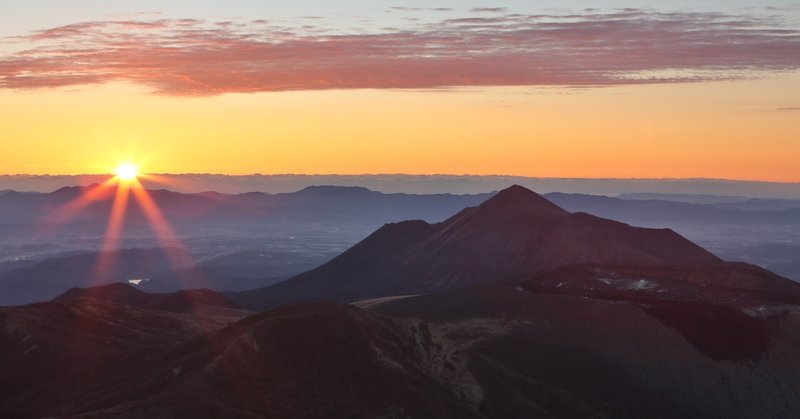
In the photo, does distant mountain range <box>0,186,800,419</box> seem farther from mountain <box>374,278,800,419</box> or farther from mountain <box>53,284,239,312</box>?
mountain <box>53,284,239,312</box>

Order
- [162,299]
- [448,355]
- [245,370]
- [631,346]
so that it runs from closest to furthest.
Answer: [245,370]
[448,355]
[631,346]
[162,299]

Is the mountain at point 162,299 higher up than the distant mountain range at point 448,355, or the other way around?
the distant mountain range at point 448,355

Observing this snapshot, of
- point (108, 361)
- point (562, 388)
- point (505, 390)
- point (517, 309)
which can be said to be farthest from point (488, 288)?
point (108, 361)

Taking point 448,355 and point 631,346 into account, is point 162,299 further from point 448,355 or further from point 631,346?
point 631,346

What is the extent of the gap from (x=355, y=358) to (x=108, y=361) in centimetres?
3026

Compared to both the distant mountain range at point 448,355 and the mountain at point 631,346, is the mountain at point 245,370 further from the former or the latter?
the mountain at point 631,346

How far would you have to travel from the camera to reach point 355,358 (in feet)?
335

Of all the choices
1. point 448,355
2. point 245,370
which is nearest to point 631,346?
point 448,355

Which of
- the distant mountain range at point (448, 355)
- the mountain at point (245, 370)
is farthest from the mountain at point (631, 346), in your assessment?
the mountain at point (245, 370)

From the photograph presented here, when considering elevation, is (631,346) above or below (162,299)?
above

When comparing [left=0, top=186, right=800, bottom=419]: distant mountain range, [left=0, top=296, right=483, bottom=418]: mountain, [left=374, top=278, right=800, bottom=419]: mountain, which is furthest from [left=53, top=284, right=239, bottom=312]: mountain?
[left=0, top=296, right=483, bottom=418]: mountain

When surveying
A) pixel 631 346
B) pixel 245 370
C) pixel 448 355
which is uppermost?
pixel 245 370

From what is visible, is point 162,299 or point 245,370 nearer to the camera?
point 245,370

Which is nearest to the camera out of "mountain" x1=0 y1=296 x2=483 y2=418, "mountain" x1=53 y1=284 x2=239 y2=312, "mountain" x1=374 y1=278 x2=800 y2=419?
"mountain" x1=0 y1=296 x2=483 y2=418
